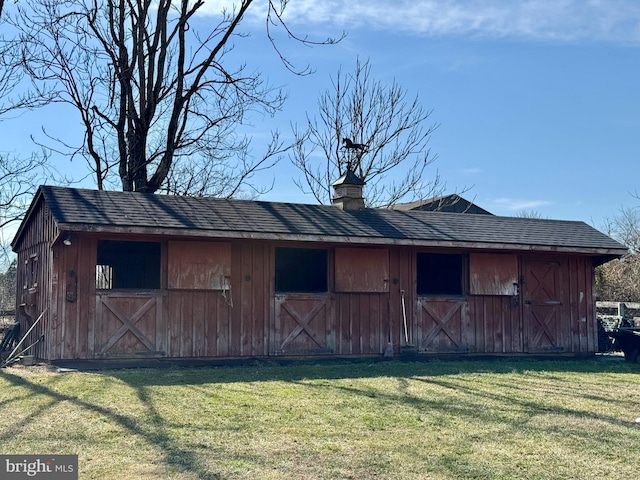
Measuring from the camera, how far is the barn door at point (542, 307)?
46.2ft

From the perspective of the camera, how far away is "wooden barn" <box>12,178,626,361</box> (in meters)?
11.1

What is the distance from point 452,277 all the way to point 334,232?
4.60 m

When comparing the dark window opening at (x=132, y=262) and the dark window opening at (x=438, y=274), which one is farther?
the dark window opening at (x=438, y=274)

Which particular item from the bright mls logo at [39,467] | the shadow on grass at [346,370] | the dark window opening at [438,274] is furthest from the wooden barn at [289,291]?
the bright mls logo at [39,467]

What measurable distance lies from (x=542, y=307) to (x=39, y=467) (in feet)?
36.9

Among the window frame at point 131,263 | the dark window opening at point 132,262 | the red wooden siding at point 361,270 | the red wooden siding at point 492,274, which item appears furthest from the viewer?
the dark window opening at point 132,262

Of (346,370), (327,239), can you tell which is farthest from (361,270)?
(346,370)

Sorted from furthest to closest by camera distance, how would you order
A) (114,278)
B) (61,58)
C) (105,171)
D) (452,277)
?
(105,171) < (61,58) < (114,278) < (452,277)

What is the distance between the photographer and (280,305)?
12375 millimetres

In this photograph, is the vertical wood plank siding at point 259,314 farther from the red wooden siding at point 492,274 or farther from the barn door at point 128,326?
the red wooden siding at point 492,274

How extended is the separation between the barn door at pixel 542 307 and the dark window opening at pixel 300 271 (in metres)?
4.51

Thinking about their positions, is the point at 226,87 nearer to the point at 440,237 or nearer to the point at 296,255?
the point at 296,255

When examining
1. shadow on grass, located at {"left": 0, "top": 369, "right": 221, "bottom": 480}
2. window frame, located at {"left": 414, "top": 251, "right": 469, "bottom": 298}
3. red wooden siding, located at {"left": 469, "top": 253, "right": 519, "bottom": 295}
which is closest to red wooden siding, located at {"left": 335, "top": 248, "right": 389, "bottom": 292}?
window frame, located at {"left": 414, "top": 251, "right": 469, "bottom": 298}

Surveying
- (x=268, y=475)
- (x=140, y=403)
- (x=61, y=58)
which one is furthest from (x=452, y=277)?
(x=61, y=58)
